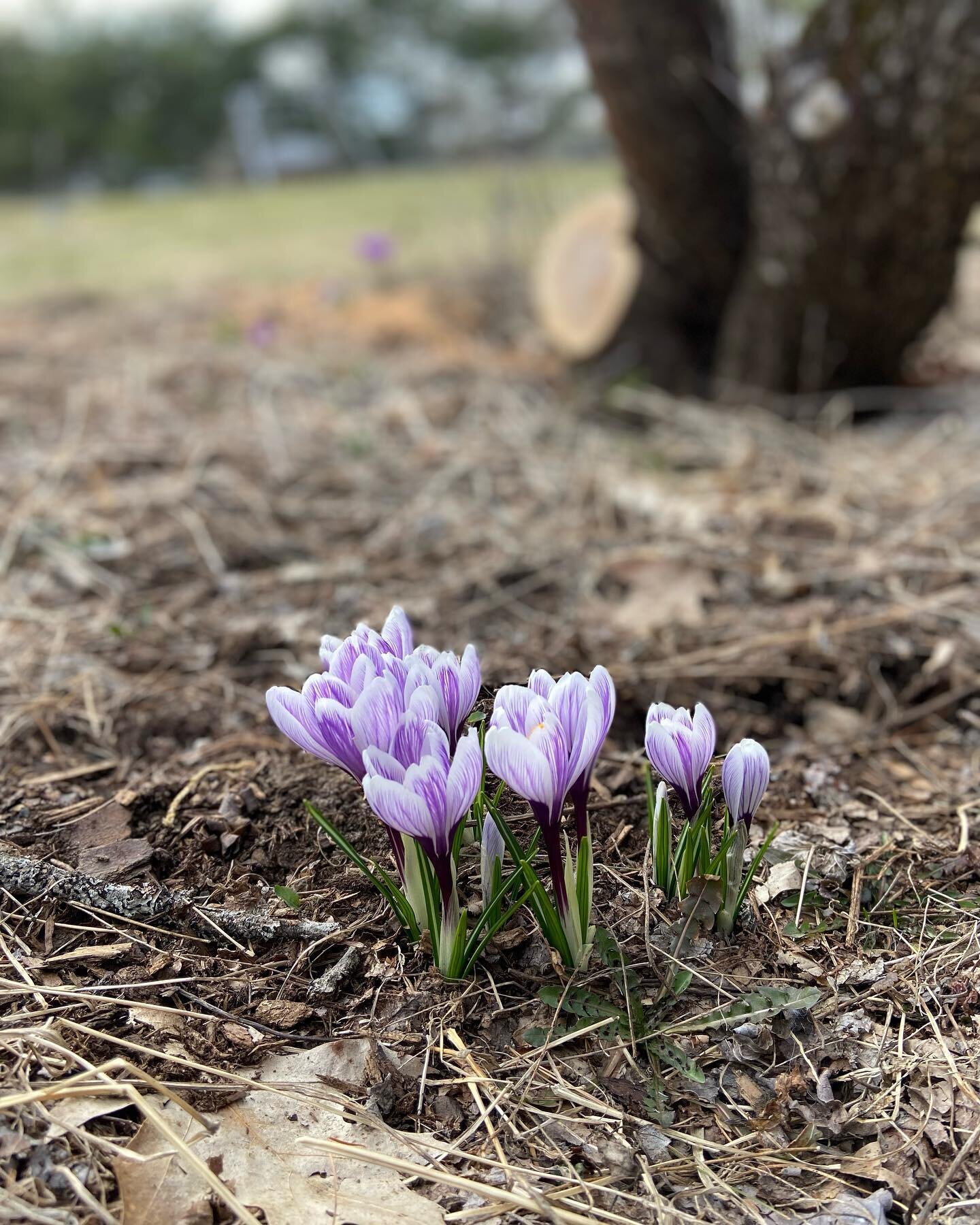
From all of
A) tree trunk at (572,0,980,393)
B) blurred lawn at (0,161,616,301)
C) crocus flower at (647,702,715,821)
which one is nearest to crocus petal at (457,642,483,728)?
crocus flower at (647,702,715,821)

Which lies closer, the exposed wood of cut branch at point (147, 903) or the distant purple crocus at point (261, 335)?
the exposed wood of cut branch at point (147, 903)

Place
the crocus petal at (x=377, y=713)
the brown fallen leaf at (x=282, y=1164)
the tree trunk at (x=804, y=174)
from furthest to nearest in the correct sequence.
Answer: the tree trunk at (x=804, y=174) → the crocus petal at (x=377, y=713) → the brown fallen leaf at (x=282, y=1164)

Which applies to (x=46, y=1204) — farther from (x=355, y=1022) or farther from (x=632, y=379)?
(x=632, y=379)

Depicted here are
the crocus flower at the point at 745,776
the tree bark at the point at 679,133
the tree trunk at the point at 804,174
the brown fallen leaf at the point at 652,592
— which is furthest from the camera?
the tree bark at the point at 679,133

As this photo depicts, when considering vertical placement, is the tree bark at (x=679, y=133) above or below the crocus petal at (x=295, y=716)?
above

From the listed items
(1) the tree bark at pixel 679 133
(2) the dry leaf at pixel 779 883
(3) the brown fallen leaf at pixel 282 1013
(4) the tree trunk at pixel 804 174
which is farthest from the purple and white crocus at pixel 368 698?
(1) the tree bark at pixel 679 133

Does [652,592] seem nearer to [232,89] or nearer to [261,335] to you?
[261,335]

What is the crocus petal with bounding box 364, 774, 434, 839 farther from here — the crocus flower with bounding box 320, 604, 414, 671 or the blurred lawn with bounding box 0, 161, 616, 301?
the blurred lawn with bounding box 0, 161, 616, 301

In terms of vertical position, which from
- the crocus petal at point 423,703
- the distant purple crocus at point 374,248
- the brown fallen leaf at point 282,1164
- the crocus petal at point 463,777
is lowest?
the brown fallen leaf at point 282,1164

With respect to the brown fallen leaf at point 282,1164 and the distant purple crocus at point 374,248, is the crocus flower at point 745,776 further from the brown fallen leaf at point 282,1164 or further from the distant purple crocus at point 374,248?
the distant purple crocus at point 374,248
